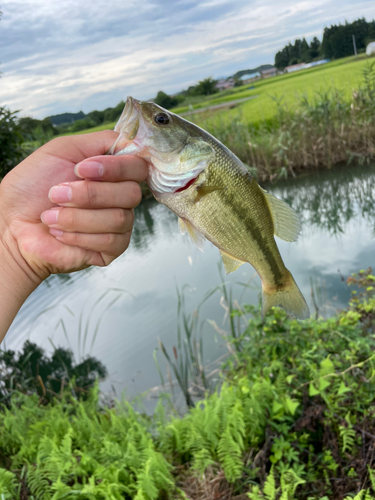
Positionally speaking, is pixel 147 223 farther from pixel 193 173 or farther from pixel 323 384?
pixel 193 173

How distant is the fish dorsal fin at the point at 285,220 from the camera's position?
1345mm

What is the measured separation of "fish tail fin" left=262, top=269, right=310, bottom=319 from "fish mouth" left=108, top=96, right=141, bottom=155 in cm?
73

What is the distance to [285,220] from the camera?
136 centimetres

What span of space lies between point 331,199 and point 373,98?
9.62 feet

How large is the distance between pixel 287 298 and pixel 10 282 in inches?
42.6

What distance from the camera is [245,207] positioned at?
1.29 meters

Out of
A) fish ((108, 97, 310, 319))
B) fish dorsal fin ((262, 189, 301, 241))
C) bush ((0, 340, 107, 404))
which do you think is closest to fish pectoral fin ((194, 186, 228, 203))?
fish ((108, 97, 310, 319))

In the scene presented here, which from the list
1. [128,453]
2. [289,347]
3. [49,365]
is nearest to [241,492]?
[128,453]

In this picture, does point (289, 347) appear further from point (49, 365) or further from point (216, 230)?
point (49, 365)

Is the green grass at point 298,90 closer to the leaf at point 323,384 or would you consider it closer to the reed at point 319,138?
the reed at point 319,138

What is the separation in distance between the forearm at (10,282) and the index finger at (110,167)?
474mm

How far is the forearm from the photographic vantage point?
149cm

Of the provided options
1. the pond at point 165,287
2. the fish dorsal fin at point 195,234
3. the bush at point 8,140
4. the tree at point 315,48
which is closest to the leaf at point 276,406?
the pond at point 165,287

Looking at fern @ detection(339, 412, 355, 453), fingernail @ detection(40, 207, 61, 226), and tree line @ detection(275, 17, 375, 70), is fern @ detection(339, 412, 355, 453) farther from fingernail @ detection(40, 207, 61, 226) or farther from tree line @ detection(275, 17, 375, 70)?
tree line @ detection(275, 17, 375, 70)
